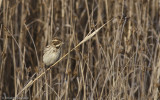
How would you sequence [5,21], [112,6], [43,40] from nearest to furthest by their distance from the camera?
[5,21] < [43,40] < [112,6]

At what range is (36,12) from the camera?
5500 millimetres

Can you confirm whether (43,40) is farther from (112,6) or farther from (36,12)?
(112,6)

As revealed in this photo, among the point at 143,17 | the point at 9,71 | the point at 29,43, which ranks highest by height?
the point at 143,17

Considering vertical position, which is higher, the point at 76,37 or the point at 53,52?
the point at 76,37

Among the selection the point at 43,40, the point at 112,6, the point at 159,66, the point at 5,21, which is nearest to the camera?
the point at 159,66

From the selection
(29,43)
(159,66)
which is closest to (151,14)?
(159,66)

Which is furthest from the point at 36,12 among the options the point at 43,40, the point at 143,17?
the point at 143,17

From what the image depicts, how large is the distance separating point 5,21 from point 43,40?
2.21 feet

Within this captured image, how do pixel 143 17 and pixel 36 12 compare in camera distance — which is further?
pixel 36 12

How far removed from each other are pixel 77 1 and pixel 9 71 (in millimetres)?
1540

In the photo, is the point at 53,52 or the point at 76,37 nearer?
the point at 76,37

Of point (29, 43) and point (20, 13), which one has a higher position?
point (20, 13)

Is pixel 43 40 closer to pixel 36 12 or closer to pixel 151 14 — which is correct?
pixel 36 12

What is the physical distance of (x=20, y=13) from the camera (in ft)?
17.9
